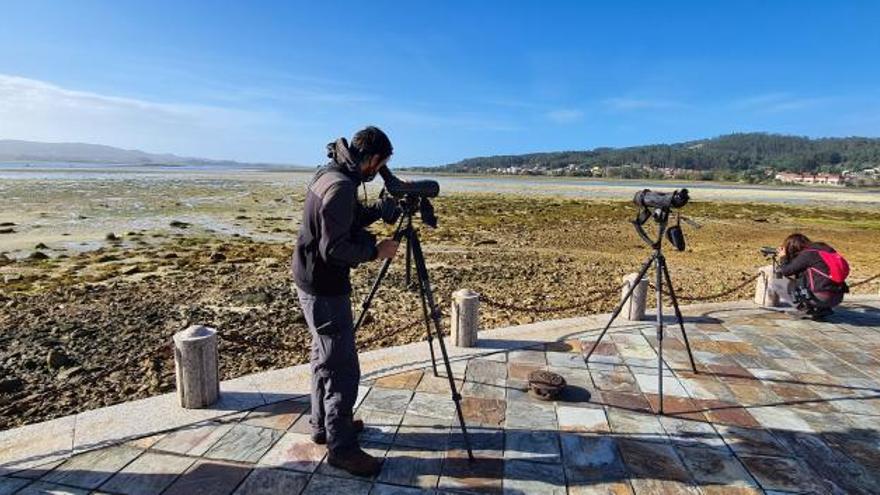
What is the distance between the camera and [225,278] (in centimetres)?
1090

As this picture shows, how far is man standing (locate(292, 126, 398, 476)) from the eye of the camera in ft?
9.32

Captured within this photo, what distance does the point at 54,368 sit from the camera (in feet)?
19.5

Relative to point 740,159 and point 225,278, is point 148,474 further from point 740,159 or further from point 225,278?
point 740,159

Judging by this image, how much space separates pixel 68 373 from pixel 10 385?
51cm

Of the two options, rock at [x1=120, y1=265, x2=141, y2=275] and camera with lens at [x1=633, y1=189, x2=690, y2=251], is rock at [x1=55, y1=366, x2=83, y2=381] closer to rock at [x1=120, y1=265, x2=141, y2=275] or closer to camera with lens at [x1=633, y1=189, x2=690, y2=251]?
rock at [x1=120, y1=265, x2=141, y2=275]

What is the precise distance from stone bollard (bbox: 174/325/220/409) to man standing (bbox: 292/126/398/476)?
3.93ft

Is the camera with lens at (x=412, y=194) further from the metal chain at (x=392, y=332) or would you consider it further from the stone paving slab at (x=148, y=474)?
the stone paving slab at (x=148, y=474)

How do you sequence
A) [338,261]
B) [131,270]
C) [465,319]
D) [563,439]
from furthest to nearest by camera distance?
[131,270] < [465,319] < [563,439] < [338,261]

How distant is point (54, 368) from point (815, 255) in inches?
382

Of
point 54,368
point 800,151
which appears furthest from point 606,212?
point 800,151

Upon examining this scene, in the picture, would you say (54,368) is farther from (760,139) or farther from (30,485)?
(760,139)

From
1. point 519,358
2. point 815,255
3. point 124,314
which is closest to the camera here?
point 519,358

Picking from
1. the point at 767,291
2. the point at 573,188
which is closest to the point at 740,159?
the point at 573,188

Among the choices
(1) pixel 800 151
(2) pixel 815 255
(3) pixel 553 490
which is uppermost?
(1) pixel 800 151
